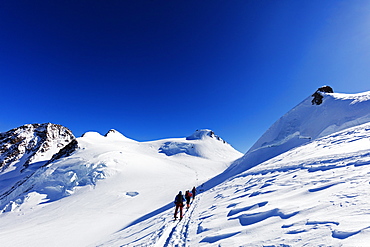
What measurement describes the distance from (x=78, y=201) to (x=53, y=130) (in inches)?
3433

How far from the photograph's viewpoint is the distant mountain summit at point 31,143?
72875mm

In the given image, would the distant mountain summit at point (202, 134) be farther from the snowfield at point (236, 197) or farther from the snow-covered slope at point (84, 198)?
the snowfield at point (236, 197)

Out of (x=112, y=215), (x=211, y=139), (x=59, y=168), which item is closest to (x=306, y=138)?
(x=112, y=215)

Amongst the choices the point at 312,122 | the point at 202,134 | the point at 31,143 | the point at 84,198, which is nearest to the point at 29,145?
the point at 31,143

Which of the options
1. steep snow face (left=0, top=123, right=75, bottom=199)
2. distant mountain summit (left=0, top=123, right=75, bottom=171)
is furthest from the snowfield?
distant mountain summit (left=0, top=123, right=75, bottom=171)

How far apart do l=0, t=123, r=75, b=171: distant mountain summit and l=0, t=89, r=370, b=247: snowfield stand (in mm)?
44851

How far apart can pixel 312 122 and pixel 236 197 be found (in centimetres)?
2449

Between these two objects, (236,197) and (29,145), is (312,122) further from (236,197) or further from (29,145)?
(29,145)

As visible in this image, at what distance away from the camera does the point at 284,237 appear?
3229 millimetres

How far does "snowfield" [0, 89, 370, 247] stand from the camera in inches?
145

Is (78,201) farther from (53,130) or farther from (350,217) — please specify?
(53,130)

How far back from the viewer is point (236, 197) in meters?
8.01

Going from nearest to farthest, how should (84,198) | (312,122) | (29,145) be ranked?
(84,198) → (312,122) → (29,145)

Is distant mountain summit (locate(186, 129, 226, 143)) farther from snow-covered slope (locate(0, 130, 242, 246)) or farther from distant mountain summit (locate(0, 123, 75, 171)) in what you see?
distant mountain summit (locate(0, 123, 75, 171))
